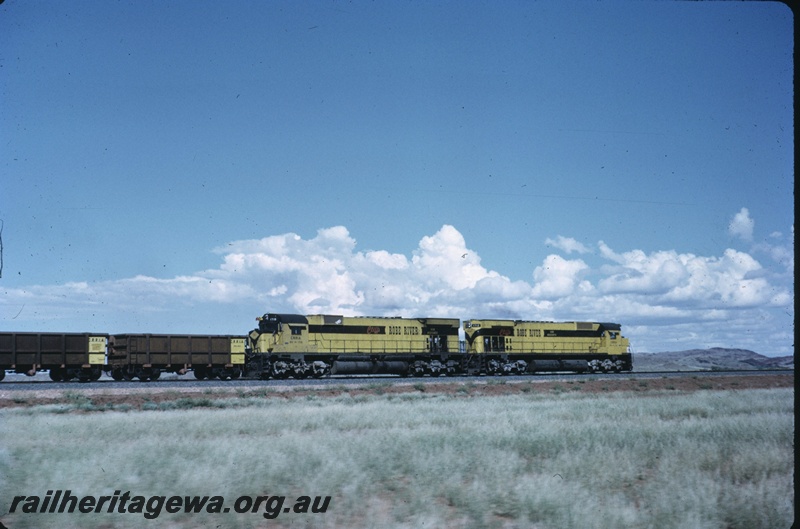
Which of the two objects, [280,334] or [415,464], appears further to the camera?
[280,334]

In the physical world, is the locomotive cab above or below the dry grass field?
above

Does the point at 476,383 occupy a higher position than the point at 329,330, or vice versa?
the point at 329,330

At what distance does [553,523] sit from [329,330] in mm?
30237

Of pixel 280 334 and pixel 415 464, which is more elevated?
pixel 280 334

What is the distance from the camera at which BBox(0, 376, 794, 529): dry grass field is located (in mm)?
9219

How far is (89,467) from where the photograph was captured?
37.6 feet

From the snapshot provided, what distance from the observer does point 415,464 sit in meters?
12.2

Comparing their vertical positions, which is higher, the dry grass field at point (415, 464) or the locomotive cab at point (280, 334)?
the locomotive cab at point (280, 334)

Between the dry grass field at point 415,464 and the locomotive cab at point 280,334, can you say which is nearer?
the dry grass field at point 415,464

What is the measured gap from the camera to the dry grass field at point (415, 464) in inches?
363

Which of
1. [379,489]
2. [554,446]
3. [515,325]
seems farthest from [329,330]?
[379,489]

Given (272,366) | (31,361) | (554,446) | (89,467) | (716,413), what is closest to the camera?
(89,467)

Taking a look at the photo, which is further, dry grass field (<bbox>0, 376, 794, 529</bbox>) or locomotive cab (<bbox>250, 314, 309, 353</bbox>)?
locomotive cab (<bbox>250, 314, 309, 353</bbox>)

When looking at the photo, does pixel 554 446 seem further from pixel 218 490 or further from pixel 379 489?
pixel 218 490
